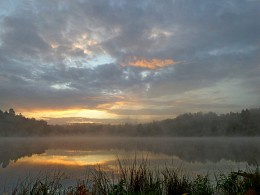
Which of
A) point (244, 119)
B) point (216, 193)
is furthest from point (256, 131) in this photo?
point (216, 193)

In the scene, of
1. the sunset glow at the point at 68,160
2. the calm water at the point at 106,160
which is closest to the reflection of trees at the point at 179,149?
the calm water at the point at 106,160

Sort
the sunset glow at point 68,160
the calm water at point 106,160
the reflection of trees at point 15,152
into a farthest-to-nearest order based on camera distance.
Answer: the reflection of trees at point 15,152 < the sunset glow at point 68,160 < the calm water at point 106,160

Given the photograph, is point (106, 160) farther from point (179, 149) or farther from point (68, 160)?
point (179, 149)

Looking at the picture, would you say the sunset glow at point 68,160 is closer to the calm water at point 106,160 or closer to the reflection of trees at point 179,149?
the calm water at point 106,160

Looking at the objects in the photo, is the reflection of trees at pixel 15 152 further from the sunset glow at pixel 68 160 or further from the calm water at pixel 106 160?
the sunset glow at pixel 68 160

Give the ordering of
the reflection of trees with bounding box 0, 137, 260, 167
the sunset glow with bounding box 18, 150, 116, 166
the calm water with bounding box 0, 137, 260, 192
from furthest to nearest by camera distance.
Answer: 1. the reflection of trees with bounding box 0, 137, 260, 167
2. the sunset glow with bounding box 18, 150, 116, 166
3. the calm water with bounding box 0, 137, 260, 192

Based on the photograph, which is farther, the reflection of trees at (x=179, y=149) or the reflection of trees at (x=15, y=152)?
the reflection of trees at (x=179, y=149)

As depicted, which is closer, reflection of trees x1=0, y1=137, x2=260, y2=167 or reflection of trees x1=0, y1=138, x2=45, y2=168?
reflection of trees x1=0, y1=138, x2=45, y2=168

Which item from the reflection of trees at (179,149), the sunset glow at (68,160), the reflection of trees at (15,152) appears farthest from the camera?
the reflection of trees at (179,149)

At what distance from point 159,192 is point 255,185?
132 inches

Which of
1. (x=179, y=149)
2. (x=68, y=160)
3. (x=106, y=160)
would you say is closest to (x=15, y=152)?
(x=68, y=160)

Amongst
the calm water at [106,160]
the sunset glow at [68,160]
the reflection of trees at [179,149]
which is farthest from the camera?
the reflection of trees at [179,149]

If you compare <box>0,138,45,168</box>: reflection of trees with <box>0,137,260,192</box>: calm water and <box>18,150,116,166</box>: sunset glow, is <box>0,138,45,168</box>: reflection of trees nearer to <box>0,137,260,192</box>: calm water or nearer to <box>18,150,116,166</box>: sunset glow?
<box>0,137,260,192</box>: calm water

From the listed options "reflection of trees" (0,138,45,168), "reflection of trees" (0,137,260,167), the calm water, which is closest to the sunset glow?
the calm water
